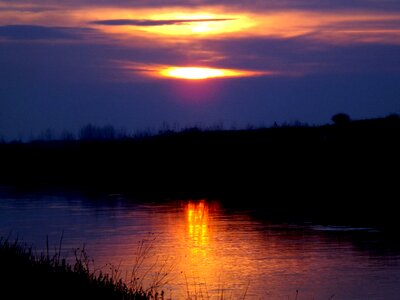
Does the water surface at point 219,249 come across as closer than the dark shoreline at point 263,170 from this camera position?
Yes

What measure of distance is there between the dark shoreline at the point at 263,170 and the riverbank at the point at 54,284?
A: 463 inches

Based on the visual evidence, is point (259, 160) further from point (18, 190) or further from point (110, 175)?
point (18, 190)

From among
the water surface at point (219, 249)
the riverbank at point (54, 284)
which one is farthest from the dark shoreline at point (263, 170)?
the riverbank at point (54, 284)

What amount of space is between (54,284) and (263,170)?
3458cm

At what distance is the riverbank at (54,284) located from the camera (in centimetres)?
1270

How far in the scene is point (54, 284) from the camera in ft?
43.7

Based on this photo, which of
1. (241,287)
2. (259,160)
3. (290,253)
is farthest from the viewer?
(259,160)

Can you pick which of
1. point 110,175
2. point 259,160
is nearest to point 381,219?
point 259,160

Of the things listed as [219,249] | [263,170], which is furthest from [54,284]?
[263,170]

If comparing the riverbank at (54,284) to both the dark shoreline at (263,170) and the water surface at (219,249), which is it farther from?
the dark shoreline at (263,170)

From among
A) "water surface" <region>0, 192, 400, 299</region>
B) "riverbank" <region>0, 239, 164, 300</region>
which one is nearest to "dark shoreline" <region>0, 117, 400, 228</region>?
"water surface" <region>0, 192, 400, 299</region>

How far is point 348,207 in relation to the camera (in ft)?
96.0

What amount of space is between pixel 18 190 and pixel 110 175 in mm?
13473

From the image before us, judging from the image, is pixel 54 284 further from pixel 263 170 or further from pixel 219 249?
pixel 263 170
